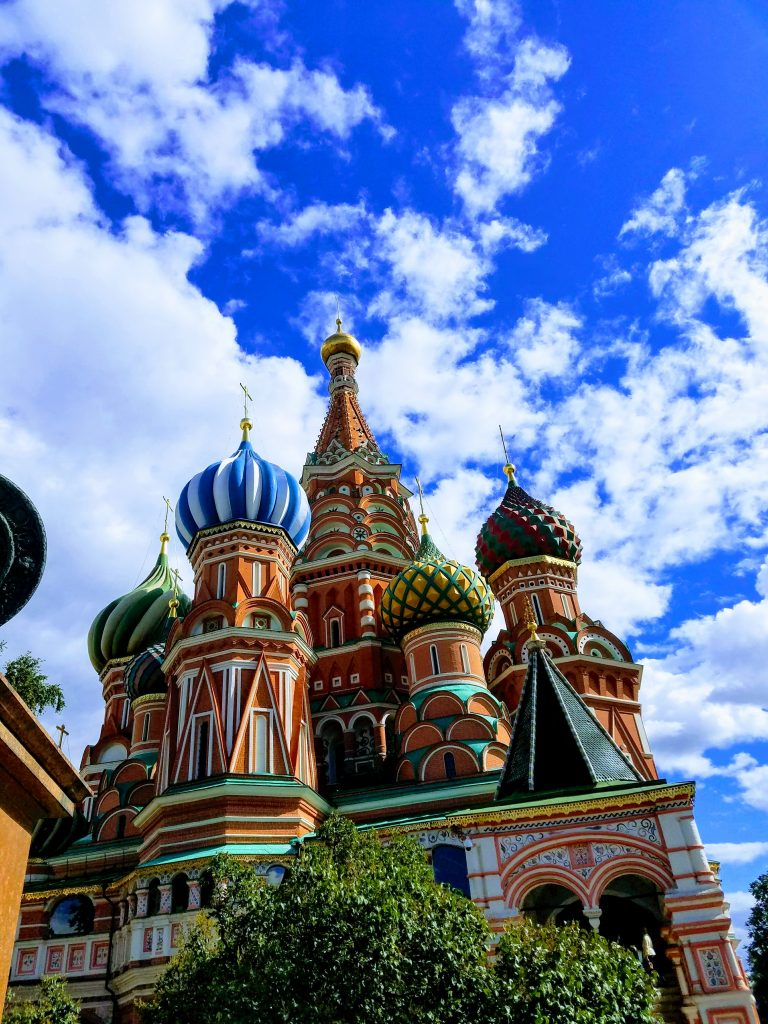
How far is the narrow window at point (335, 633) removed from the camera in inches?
1034

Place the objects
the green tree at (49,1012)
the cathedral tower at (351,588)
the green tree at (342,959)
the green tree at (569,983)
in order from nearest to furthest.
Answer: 1. the green tree at (569,983)
2. the green tree at (342,959)
3. the green tree at (49,1012)
4. the cathedral tower at (351,588)

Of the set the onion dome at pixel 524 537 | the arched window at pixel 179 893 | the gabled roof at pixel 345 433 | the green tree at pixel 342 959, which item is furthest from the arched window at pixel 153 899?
the gabled roof at pixel 345 433

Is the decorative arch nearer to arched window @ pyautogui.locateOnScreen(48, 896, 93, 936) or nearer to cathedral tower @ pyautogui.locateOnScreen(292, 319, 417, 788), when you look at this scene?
cathedral tower @ pyautogui.locateOnScreen(292, 319, 417, 788)

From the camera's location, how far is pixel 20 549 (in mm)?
4574

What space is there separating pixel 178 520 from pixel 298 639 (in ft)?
18.1

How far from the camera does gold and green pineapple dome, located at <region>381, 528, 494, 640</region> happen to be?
74.3ft

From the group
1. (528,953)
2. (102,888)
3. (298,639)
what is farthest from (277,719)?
(528,953)

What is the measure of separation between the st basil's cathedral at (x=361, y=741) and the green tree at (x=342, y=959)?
178cm

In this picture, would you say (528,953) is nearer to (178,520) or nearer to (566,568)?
(178,520)

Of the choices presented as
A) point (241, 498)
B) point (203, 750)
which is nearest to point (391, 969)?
point (203, 750)

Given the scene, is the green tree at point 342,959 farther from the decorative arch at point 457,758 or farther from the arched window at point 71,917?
the arched window at point 71,917

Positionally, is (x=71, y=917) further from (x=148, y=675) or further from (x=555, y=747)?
(x=555, y=747)

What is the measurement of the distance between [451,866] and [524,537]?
13853mm

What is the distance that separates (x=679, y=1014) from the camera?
11273 millimetres
